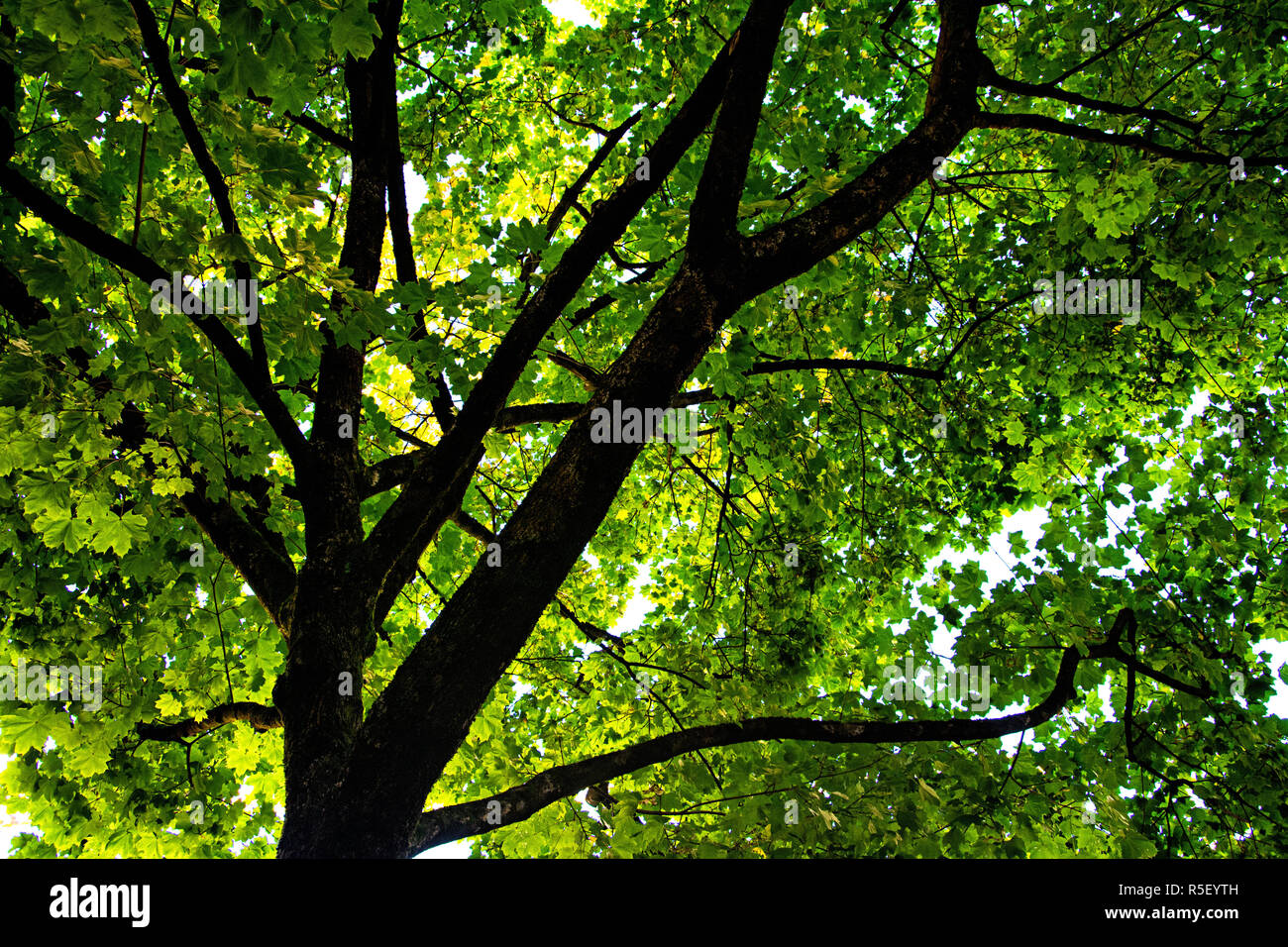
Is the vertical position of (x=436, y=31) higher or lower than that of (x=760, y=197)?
higher

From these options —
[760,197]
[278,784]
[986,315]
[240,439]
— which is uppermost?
[760,197]

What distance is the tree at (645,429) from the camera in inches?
120

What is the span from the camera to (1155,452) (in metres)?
6.87

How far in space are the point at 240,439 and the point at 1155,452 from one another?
8.04 metres

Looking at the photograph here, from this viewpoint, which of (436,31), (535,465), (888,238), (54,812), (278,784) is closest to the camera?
(54,812)

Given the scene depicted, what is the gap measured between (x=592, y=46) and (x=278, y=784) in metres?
7.02

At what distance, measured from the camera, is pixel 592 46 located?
21.8ft

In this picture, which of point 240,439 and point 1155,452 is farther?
point 1155,452

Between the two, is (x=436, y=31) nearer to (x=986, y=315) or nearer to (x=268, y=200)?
(x=268, y=200)

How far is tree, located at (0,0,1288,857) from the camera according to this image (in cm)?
305

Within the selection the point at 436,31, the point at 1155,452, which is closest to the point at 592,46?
the point at 436,31

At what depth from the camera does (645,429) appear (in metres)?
3.04
